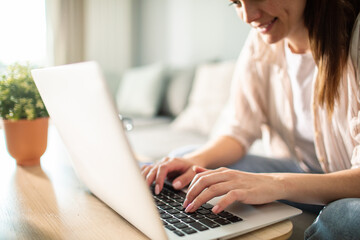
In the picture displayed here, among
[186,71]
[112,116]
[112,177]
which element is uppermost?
[112,116]

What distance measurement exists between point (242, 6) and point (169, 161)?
439mm

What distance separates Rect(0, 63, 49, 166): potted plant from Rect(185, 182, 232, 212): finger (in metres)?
0.55

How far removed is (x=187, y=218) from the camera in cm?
57

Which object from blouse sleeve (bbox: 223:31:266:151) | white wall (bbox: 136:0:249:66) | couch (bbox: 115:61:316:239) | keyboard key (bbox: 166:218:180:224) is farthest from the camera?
white wall (bbox: 136:0:249:66)

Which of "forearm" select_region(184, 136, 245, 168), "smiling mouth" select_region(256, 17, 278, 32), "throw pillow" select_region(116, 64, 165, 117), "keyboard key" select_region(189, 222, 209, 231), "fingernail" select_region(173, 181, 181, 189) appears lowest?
"throw pillow" select_region(116, 64, 165, 117)

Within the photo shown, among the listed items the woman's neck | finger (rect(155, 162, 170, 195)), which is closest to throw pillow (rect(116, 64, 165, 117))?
the woman's neck

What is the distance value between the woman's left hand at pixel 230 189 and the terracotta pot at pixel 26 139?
527 mm

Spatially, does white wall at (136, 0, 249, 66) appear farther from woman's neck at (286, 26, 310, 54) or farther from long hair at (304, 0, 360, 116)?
long hair at (304, 0, 360, 116)

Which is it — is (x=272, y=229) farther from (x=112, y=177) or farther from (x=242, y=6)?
(x=242, y=6)

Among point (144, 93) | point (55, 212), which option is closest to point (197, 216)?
point (55, 212)

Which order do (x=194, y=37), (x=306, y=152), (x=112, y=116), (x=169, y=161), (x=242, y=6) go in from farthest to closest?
(x=194, y=37), (x=306, y=152), (x=242, y=6), (x=169, y=161), (x=112, y=116)

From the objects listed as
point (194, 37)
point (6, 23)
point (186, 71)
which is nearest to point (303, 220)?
point (186, 71)

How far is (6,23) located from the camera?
3.31 meters

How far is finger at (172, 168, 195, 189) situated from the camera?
73cm
